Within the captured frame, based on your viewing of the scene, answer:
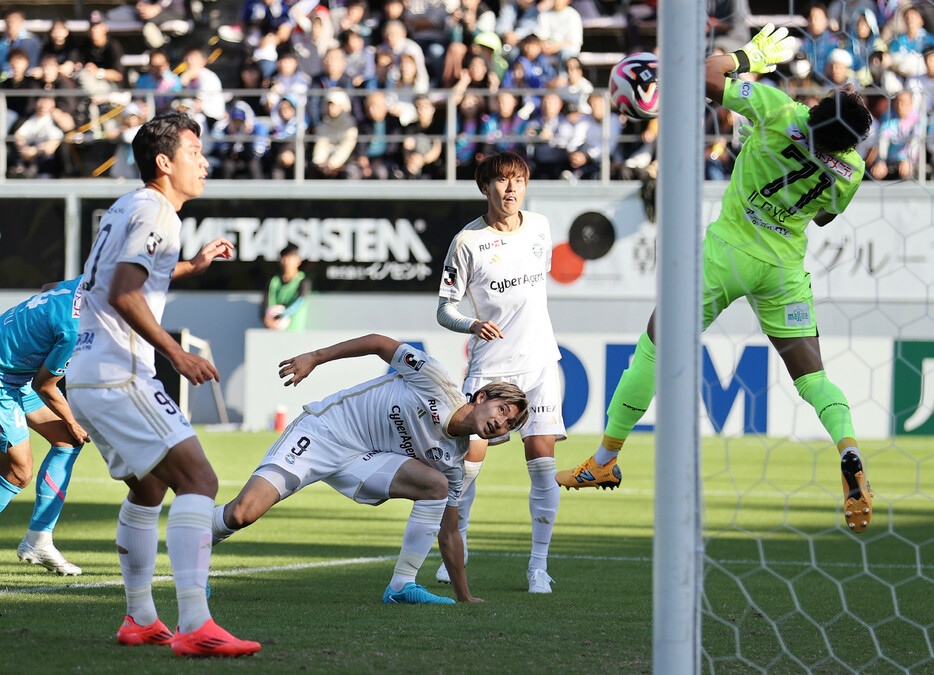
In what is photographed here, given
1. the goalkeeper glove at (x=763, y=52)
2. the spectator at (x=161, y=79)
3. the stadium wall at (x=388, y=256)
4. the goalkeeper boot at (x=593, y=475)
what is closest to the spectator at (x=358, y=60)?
the stadium wall at (x=388, y=256)

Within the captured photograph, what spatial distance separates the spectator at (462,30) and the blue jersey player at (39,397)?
1167 centimetres

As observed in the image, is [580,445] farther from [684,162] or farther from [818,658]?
[684,162]

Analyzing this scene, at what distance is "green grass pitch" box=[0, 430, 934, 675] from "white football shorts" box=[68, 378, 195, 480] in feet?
2.19

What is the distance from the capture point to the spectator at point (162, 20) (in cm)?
1911

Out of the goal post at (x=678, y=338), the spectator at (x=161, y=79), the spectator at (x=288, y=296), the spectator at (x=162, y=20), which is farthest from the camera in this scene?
the spectator at (x=162, y=20)

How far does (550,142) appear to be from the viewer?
16.0 metres

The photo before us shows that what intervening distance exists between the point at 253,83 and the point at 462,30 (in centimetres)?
320

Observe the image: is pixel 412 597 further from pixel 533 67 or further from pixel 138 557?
pixel 533 67

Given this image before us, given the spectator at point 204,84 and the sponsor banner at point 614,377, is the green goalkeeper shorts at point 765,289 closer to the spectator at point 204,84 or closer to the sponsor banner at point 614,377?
the sponsor banner at point 614,377

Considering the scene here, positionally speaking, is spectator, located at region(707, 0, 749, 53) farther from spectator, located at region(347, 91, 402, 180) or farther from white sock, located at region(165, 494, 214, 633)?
spectator, located at region(347, 91, 402, 180)

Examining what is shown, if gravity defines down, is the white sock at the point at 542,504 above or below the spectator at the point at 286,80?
below

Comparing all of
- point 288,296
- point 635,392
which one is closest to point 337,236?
point 288,296

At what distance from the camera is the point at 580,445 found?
12828 mm

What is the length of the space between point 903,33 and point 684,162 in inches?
354
